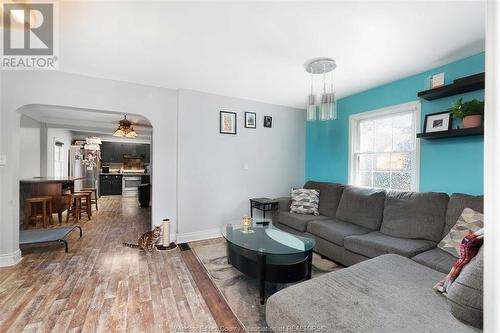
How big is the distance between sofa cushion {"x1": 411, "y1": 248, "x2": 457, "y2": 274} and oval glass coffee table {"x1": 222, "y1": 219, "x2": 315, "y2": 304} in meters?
0.96

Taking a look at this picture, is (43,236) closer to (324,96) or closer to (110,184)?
(324,96)

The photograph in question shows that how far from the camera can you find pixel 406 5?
1.69 m

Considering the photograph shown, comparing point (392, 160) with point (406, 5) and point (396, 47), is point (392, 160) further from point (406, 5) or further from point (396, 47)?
point (406, 5)

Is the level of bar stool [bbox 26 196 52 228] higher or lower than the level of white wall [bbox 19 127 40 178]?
lower

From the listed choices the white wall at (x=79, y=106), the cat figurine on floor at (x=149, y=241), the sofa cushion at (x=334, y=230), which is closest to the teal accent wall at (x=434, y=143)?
the sofa cushion at (x=334, y=230)

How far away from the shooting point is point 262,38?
2.13 m

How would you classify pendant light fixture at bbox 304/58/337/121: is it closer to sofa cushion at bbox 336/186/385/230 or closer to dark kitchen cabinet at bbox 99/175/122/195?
sofa cushion at bbox 336/186/385/230

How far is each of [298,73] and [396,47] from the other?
3.54 feet

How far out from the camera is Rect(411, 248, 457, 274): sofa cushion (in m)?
1.85

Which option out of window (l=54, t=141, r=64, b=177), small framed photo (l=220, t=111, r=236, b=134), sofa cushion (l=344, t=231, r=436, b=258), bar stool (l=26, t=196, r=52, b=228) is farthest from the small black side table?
window (l=54, t=141, r=64, b=177)

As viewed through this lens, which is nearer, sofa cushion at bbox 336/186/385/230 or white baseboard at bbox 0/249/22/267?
white baseboard at bbox 0/249/22/267

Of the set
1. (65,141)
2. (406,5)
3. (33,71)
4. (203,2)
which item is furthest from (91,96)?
(65,141)

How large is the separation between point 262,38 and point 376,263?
87.8 inches

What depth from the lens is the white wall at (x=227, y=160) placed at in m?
3.59
